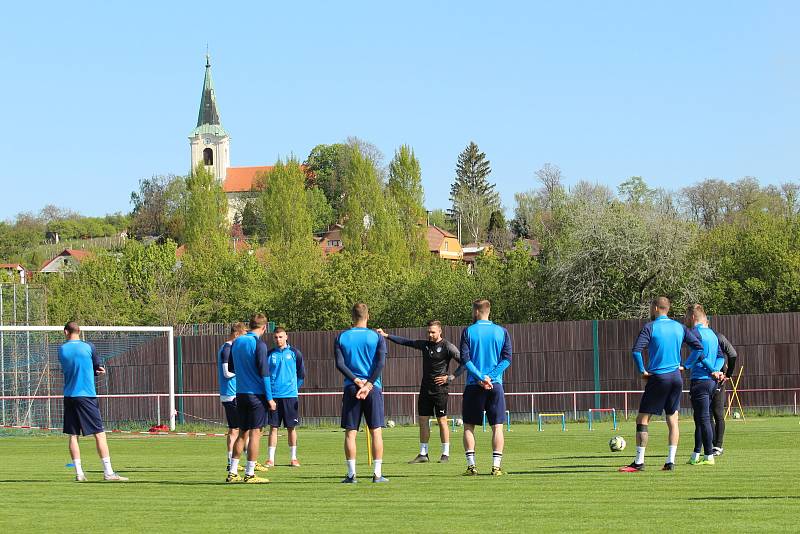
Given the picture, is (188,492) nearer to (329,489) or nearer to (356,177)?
(329,489)

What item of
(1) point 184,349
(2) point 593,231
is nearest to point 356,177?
(2) point 593,231

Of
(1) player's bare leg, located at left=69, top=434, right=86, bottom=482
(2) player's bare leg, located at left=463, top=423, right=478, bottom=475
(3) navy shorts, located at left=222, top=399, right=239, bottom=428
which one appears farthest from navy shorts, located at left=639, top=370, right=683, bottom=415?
(1) player's bare leg, located at left=69, top=434, right=86, bottom=482

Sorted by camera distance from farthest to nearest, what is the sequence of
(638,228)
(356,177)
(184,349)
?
(356,177) → (638,228) → (184,349)

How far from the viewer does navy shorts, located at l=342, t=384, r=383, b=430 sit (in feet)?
42.8

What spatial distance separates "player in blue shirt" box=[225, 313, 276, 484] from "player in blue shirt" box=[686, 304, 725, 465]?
17.0 feet

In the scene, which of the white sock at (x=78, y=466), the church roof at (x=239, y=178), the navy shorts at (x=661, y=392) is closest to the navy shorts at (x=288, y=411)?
the white sock at (x=78, y=466)

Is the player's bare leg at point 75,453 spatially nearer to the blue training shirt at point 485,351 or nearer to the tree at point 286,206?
the blue training shirt at point 485,351

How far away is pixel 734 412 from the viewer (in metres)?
33.8

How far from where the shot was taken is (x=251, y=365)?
1383 centimetres

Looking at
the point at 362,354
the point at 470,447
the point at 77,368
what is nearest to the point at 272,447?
the point at 77,368

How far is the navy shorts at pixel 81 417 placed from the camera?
14.5 meters

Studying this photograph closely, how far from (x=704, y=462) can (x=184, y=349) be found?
90.1 feet

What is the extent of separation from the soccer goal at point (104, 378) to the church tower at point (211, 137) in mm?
139364

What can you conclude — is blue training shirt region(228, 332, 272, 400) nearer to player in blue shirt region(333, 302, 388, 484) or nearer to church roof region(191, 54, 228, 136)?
player in blue shirt region(333, 302, 388, 484)
